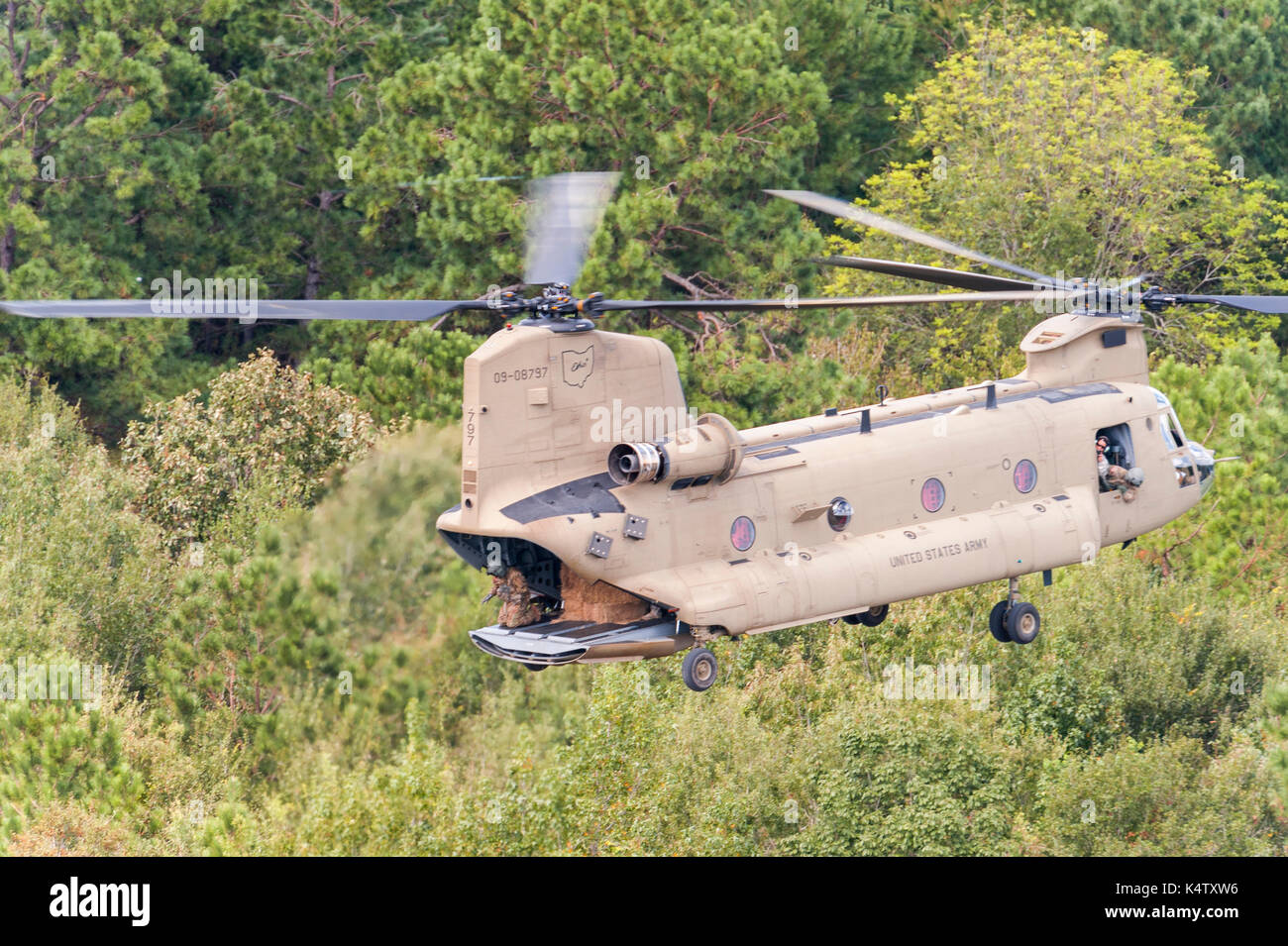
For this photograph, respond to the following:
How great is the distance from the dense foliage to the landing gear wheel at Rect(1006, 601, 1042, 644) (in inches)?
215

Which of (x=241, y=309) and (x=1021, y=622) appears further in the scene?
(x=1021, y=622)

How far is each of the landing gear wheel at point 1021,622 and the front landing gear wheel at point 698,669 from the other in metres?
6.61

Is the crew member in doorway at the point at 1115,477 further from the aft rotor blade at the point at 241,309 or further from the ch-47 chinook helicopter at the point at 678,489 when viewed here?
the aft rotor blade at the point at 241,309

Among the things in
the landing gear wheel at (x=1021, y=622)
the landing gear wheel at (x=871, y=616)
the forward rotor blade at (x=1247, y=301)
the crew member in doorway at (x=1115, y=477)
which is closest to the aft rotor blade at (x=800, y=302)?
the forward rotor blade at (x=1247, y=301)

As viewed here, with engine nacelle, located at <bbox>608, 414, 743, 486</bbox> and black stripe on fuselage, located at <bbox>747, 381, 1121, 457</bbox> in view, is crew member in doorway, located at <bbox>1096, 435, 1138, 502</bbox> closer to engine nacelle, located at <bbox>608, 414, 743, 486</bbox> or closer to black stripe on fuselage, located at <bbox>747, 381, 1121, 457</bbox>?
black stripe on fuselage, located at <bbox>747, 381, 1121, 457</bbox>

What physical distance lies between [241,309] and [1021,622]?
1424 cm

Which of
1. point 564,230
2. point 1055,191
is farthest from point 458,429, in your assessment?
point 1055,191

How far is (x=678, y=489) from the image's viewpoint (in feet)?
101

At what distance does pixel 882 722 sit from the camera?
52250 millimetres

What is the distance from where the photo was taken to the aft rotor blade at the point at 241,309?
89.9 feet

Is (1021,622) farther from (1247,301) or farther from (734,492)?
(734,492)

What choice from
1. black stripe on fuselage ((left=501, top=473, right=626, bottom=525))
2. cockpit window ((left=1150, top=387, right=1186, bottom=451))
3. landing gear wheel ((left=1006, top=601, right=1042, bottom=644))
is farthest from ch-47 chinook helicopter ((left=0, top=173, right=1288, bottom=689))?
cockpit window ((left=1150, top=387, right=1186, bottom=451))

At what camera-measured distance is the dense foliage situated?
5006cm
